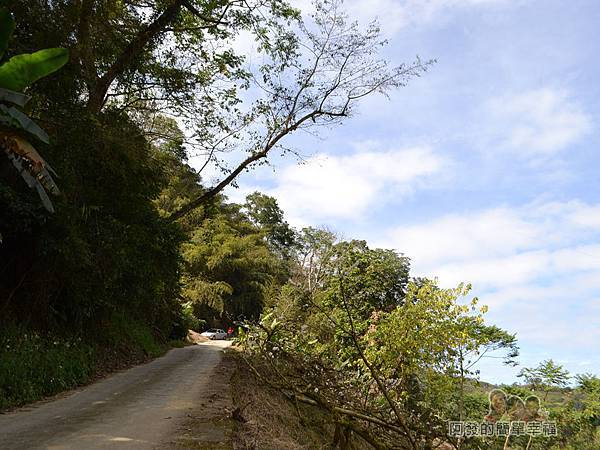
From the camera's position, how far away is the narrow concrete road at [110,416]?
508cm

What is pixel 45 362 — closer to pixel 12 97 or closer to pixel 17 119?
pixel 17 119

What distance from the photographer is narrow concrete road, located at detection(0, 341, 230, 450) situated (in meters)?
5.08

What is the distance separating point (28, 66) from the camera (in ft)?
18.1

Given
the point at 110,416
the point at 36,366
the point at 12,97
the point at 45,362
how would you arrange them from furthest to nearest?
1. the point at 45,362
2. the point at 36,366
3. the point at 110,416
4. the point at 12,97

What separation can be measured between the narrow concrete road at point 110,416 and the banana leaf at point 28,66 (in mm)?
4177

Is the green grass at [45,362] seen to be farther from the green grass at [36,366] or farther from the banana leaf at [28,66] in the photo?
the banana leaf at [28,66]

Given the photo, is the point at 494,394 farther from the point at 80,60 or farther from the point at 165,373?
the point at 80,60

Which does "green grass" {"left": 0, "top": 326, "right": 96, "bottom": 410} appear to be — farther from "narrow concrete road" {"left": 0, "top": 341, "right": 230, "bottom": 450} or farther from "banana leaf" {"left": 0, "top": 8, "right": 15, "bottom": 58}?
"banana leaf" {"left": 0, "top": 8, "right": 15, "bottom": 58}

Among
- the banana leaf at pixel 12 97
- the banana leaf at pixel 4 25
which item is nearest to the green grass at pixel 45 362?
the banana leaf at pixel 12 97

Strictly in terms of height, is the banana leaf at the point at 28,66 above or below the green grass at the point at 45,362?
above

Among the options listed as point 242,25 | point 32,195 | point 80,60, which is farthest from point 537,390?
point 242,25

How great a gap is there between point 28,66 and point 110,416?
476 centimetres

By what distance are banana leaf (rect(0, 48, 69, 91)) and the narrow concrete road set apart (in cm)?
418

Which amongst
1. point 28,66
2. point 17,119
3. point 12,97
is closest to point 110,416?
point 17,119
